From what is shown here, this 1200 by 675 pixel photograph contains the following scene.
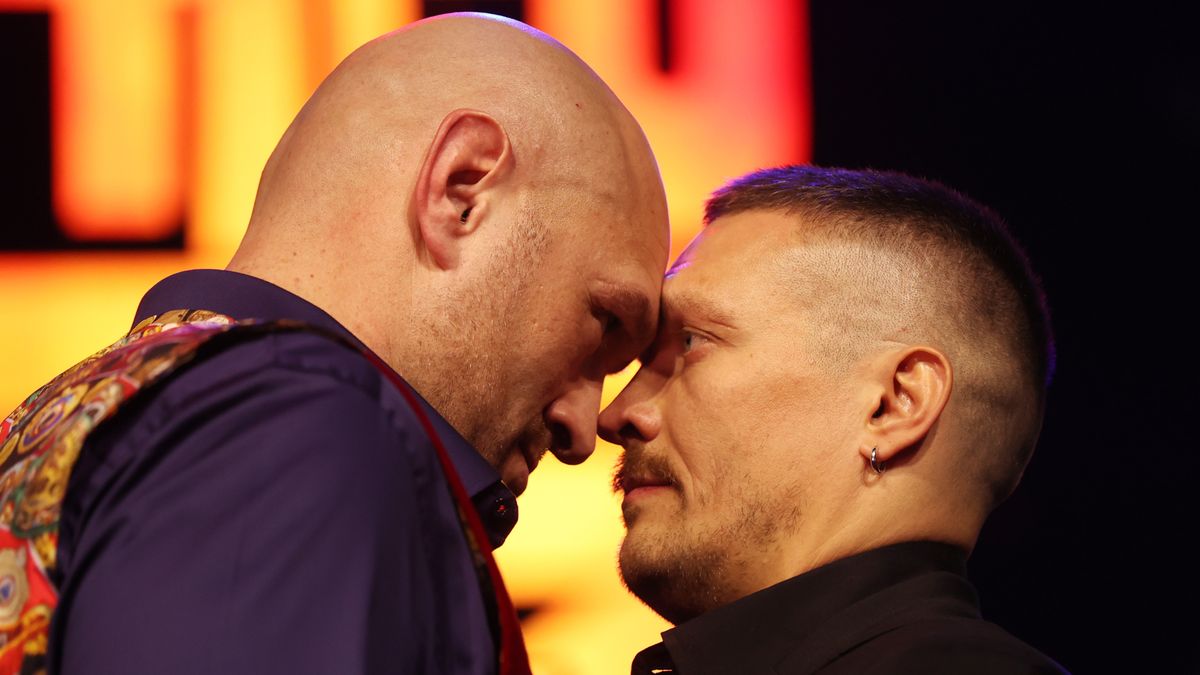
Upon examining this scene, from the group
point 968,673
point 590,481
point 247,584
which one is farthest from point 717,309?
point 247,584

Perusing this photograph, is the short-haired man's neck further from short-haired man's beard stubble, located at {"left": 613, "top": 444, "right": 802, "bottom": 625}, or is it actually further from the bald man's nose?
the bald man's nose

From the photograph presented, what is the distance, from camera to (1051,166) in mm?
2957

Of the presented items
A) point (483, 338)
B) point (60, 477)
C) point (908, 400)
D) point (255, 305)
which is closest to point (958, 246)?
point (908, 400)

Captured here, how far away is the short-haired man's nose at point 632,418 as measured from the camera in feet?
6.48

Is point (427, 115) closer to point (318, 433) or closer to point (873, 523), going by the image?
point (318, 433)

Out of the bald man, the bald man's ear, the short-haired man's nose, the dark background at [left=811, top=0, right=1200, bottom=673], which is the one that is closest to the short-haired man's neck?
the short-haired man's nose

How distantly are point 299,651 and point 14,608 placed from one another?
218 millimetres

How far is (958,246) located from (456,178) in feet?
2.55

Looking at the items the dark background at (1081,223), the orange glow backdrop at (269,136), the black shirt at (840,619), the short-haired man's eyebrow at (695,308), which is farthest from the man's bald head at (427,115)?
the dark background at (1081,223)

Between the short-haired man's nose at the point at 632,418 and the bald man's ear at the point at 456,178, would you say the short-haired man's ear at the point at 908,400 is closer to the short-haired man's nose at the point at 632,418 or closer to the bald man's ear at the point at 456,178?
the short-haired man's nose at the point at 632,418

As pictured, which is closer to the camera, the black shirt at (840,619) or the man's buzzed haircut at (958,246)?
the black shirt at (840,619)

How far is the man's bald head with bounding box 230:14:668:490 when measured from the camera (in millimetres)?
1482

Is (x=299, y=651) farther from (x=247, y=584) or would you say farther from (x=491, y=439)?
(x=491, y=439)

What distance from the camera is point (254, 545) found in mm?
933
